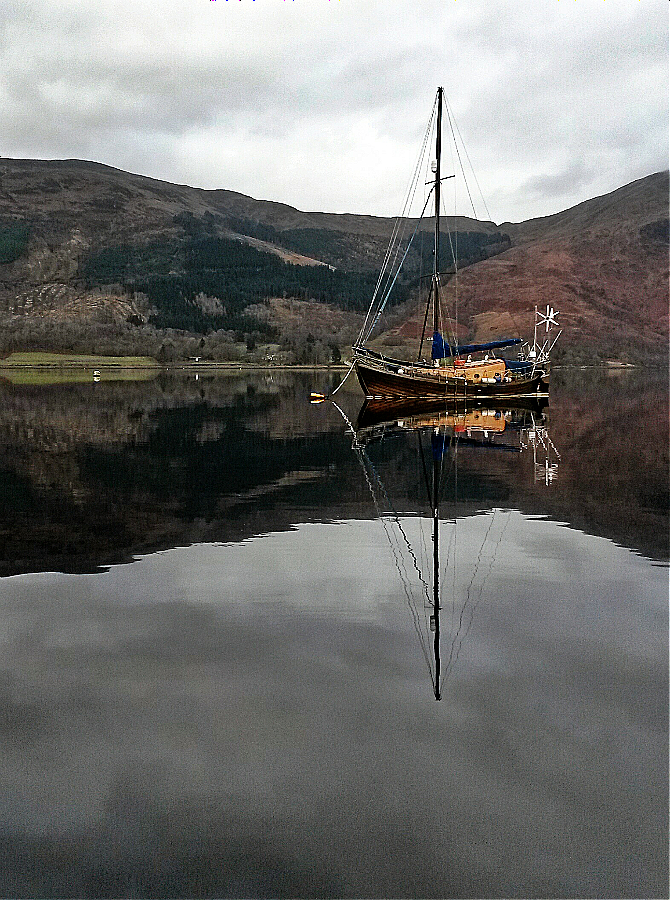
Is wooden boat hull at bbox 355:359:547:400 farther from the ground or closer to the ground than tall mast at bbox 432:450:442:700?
farther from the ground

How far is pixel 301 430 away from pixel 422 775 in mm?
30591

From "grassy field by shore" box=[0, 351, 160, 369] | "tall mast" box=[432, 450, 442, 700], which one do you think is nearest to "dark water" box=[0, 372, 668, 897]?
"tall mast" box=[432, 450, 442, 700]

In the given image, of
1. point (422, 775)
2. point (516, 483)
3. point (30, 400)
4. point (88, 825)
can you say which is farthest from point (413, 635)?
point (30, 400)

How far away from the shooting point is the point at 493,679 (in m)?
8.12

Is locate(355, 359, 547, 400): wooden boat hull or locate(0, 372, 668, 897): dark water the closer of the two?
locate(0, 372, 668, 897): dark water

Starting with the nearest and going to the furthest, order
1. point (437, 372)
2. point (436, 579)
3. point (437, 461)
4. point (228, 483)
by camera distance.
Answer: point (436, 579), point (228, 483), point (437, 461), point (437, 372)

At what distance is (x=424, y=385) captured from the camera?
55.8m

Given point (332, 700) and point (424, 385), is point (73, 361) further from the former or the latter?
point (332, 700)

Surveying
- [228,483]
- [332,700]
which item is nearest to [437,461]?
[228,483]

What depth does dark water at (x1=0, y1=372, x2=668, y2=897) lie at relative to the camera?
534 centimetres

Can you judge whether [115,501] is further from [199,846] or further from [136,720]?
[199,846]

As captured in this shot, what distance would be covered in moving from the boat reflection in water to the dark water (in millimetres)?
128

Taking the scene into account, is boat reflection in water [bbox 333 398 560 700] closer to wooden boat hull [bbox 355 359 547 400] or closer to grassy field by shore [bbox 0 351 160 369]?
wooden boat hull [bbox 355 359 547 400]

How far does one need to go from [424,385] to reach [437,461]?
31.0 metres
